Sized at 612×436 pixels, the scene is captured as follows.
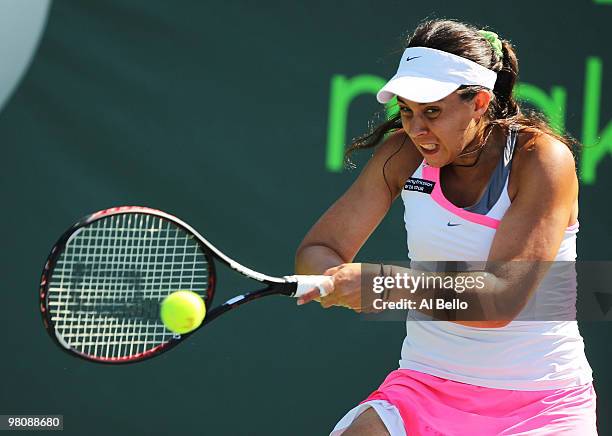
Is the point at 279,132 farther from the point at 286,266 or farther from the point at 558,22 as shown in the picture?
the point at 558,22

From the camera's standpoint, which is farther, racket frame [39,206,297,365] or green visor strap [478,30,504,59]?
green visor strap [478,30,504,59]

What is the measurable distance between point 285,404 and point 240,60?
1.30 meters

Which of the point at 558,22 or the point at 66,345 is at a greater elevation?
the point at 558,22

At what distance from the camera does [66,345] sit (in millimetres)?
2635

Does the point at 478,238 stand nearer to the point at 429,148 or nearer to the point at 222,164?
the point at 429,148

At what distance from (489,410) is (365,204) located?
0.61 m

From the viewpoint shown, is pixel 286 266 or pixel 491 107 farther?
pixel 286 266

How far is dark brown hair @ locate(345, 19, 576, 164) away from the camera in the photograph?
9.11 feet

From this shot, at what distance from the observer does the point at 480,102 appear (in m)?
2.80

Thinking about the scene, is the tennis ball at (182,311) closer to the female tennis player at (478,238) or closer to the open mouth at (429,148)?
the female tennis player at (478,238)

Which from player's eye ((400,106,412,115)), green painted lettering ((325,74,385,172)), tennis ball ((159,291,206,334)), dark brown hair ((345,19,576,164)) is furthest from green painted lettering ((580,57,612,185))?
tennis ball ((159,291,206,334))

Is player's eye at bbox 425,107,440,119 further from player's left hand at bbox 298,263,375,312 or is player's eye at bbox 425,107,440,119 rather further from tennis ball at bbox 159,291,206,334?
tennis ball at bbox 159,291,206,334

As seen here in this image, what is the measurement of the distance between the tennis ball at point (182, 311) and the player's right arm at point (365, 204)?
0.39 m

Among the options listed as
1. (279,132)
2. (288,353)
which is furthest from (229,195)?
(288,353)
